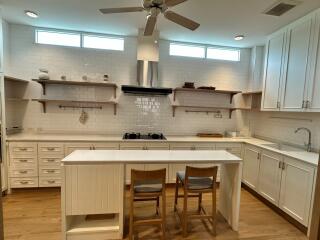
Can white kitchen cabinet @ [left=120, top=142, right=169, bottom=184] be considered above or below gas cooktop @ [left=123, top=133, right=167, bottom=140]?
below

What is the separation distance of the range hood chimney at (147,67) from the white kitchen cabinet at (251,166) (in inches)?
73.4

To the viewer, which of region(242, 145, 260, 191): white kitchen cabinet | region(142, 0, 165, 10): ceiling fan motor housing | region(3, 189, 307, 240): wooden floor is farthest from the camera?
region(242, 145, 260, 191): white kitchen cabinet

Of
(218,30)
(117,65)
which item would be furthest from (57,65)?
(218,30)

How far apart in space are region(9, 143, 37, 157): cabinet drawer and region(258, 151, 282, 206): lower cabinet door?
12.4 feet

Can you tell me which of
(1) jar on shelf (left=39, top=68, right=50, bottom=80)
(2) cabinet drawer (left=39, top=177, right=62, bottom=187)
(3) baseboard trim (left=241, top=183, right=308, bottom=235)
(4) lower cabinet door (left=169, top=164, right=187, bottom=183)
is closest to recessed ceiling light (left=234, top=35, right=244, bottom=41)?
(4) lower cabinet door (left=169, top=164, right=187, bottom=183)

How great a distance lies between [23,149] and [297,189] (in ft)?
13.5

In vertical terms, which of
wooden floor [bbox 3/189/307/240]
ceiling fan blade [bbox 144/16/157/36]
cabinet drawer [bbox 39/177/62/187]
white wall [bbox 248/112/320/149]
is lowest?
wooden floor [bbox 3/189/307/240]

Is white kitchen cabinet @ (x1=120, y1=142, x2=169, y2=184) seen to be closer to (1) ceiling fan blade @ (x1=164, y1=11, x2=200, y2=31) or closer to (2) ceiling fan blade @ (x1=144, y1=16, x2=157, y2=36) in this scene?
(2) ceiling fan blade @ (x1=144, y1=16, x2=157, y2=36)

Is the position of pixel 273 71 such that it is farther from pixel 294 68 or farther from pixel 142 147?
pixel 142 147

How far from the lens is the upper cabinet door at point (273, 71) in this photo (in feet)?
10.9

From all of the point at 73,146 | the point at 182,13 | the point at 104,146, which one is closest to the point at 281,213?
the point at 104,146

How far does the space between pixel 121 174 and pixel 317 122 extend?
298cm

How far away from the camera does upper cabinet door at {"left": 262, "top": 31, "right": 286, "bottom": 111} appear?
10.9ft

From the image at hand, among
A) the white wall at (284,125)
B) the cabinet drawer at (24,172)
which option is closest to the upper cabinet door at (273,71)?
the white wall at (284,125)
